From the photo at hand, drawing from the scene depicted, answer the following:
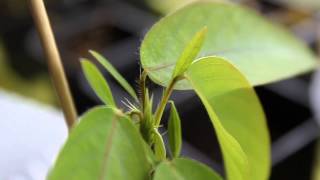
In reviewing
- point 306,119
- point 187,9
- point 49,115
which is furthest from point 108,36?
point 187,9

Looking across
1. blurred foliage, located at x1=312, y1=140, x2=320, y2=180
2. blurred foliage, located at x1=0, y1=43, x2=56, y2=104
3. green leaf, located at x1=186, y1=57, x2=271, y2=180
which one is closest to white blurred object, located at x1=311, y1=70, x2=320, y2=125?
blurred foliage, located at x1=312, y1=140, x2=320, y2=180

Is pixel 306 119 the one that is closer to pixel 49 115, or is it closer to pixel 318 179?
pixel 318 179

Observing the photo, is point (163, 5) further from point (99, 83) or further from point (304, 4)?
point (99, 83)

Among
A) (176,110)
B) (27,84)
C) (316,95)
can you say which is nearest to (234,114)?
(176,110)

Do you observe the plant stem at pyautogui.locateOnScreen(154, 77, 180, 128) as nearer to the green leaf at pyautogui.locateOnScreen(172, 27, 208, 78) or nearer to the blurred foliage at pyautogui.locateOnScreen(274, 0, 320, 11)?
the green leaf at pyautogui.locateOnScreen(172, 27, 208, 78)

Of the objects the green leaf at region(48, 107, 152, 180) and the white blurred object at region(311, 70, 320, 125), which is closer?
the green leaf at region(48, 107, 152, 180)

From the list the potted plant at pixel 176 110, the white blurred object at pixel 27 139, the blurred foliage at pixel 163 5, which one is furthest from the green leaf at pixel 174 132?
the blurred foliage at pixel 163 5
